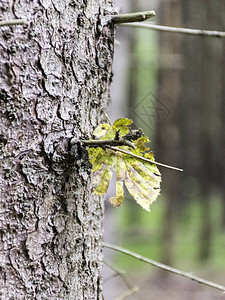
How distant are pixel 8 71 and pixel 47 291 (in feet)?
1.69

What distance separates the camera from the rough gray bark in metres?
0.83

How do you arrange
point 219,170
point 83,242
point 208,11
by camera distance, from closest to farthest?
point 83,242
point 208,11
point 219,170

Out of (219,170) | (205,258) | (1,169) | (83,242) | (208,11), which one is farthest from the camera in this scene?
(219,170)

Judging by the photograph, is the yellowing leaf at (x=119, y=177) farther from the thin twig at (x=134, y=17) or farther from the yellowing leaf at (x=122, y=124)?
the thin twig at (x=134, y=17)

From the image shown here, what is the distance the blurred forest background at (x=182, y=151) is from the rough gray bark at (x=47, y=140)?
4.81 metres

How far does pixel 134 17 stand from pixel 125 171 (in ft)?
1.21

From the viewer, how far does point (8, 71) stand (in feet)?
2.72

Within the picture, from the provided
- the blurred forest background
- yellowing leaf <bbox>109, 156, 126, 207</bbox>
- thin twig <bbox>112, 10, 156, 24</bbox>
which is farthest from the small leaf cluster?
the blurred forest background

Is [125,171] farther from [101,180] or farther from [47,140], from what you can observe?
[47,140]

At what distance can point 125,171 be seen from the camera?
86 cm

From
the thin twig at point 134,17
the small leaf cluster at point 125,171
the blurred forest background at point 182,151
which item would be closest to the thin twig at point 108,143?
the small leaf cluster at point 125,171

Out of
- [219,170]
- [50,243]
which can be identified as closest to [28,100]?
[50,243]

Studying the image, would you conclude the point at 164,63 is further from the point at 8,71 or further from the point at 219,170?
the point at 8,71

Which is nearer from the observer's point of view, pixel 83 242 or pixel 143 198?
pixel 143 198
